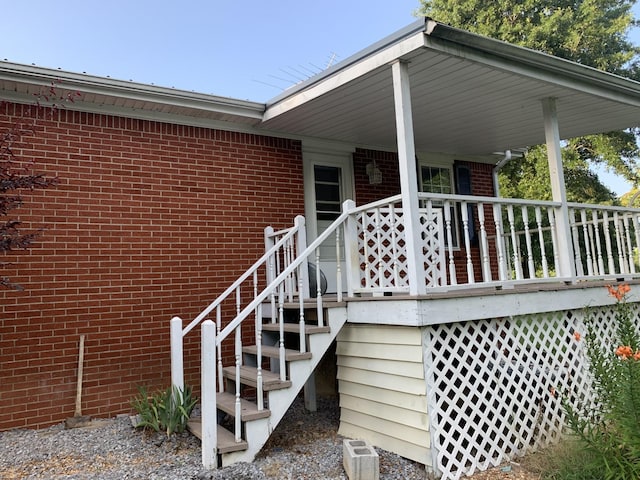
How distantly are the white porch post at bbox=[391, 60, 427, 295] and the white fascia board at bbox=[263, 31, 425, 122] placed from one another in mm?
106

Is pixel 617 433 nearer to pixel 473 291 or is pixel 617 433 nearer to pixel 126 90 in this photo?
pixel 473 291

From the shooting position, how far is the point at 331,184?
640cm

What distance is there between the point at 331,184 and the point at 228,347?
2561mm

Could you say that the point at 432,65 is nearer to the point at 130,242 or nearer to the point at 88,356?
the point at 130,242

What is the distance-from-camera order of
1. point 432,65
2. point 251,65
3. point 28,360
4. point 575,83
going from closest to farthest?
point 432,65 < point 28,360 < point 575,83 < point 251,65

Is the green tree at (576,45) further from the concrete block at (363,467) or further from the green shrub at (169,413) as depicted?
the green shrub at (169,413)

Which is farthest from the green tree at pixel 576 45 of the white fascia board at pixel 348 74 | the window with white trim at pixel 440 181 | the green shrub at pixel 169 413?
the green shrub at pixel 169 413

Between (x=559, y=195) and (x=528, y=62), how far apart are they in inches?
55.1

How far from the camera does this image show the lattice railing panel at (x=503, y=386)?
3.57 meters

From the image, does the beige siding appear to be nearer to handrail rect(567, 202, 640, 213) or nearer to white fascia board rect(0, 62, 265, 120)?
handrail rect(567, 202, 640, 213)

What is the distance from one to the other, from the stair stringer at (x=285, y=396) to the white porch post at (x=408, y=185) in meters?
0.80

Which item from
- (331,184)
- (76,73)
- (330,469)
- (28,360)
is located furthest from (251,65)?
(330,469)

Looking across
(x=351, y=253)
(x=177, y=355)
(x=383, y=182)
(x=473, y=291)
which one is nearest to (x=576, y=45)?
(x=383, y=182)

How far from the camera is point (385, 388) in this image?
387 cm
